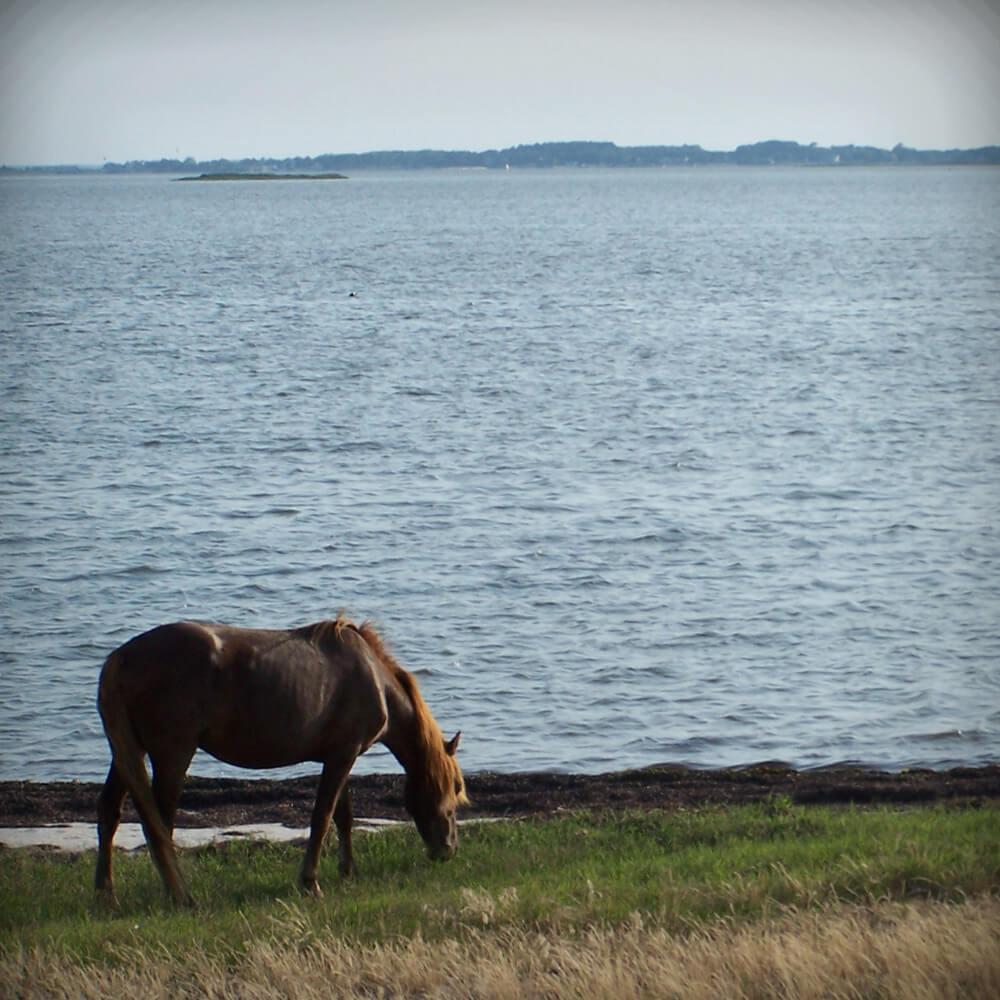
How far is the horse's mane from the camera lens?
32.0ft

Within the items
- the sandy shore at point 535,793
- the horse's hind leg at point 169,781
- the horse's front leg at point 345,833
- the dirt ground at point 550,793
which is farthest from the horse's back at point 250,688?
the dirt ground at point 550,793

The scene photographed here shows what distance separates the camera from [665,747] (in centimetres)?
1579

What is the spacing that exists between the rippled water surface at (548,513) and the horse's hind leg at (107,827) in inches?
247

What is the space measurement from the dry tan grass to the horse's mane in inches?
82.4

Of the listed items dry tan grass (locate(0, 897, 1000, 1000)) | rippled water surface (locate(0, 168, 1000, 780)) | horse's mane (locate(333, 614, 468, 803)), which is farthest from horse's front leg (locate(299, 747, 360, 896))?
rippled water surface (locate(0, 168, 1000, 780))

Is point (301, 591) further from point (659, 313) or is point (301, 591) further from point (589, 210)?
point (589, 210)

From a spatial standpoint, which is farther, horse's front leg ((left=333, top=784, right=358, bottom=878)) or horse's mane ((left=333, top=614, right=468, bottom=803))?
horse's mane ((left=333, top=614, right=468, bottom=803))

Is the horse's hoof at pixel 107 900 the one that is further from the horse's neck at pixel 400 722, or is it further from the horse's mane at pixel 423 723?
the horse's mane at pixel 423 723

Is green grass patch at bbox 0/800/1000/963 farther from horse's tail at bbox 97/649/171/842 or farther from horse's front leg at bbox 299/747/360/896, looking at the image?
horse's tail at bbox 97/649/171/842

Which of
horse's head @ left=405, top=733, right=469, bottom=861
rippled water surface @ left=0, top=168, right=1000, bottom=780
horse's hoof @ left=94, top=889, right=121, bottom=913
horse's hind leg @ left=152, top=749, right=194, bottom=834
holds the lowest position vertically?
rippled water surface @ left=0, top=168, right=1000, bottom=780

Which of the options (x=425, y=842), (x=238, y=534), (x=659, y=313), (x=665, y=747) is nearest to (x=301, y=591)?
(x=238, y=534)

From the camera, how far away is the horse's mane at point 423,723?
977cm

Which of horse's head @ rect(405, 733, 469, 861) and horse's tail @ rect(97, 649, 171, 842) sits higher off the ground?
horse's tail @ rect(97, 649, 171, 842)

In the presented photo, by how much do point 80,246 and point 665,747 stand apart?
104999mm
